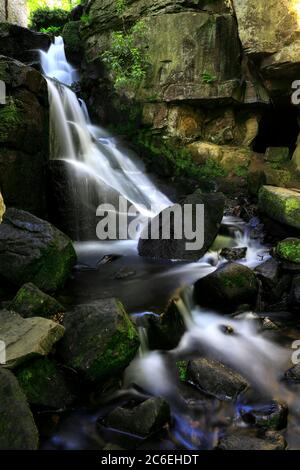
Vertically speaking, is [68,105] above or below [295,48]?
below

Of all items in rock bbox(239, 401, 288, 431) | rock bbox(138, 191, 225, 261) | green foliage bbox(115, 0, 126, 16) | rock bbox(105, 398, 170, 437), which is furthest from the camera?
green foliage bbox(115, 0, 126, 16)

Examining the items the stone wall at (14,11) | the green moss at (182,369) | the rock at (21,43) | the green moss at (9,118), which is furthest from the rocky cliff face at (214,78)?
the green moss at (182,369)

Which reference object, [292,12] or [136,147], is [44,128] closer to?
[136,147]

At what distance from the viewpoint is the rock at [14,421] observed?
2.98 m

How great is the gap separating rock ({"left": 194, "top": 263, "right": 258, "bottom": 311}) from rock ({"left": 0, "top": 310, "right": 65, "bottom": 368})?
8.76 ft

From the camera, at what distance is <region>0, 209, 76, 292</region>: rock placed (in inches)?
223

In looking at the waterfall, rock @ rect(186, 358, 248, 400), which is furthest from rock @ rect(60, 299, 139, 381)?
the waterfall

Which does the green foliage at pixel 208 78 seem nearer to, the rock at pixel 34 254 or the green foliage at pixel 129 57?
the green foliage at pixel 129 57

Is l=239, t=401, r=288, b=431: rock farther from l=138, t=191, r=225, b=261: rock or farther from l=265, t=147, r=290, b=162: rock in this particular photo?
l=265, t=147, r=290, b=162: rock

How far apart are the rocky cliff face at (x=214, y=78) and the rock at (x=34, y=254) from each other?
691cm

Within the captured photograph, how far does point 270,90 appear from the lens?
1082 centimetres

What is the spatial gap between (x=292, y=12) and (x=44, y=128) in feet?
23.6

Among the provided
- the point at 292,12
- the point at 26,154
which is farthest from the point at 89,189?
the point at 292,12
